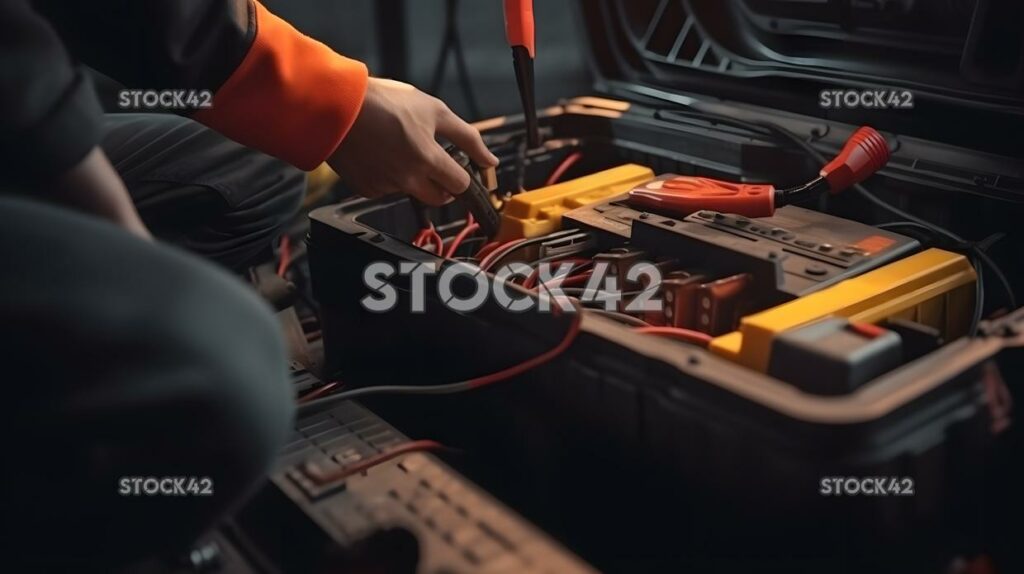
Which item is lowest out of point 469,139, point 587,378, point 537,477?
point 537,477

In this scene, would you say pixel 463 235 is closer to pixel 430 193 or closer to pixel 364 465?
pixel 430 193

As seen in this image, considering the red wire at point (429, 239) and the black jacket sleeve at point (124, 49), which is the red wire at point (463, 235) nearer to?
the red wire at point (429, 239)

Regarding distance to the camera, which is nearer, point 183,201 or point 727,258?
point 727,258

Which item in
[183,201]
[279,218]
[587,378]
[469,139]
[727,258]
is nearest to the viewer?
[587,378]

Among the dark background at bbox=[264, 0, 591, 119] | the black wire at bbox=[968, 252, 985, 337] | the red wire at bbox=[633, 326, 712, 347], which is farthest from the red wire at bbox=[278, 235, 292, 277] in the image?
the dark background at bbox=[264, 0, 591, 119]

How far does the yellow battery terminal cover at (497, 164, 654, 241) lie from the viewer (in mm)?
1034

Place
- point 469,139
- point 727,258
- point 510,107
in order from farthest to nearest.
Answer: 1. point 510,107
2. point 469,139
3. point 727,258

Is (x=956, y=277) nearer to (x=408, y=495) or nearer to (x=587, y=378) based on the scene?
(x=587, y=378)

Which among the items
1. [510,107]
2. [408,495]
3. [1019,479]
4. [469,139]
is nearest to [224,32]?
[469,139]

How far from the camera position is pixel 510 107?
2.41 metres

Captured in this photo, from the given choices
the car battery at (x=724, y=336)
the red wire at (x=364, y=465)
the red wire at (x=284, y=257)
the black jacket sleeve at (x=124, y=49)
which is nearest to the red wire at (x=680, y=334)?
the car battery at (x=724, y=336)

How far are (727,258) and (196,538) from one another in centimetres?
47

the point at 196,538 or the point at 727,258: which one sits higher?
the point at 727,258

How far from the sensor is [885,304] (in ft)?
2.61
